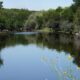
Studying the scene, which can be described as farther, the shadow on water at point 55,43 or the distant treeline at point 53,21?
the distant treeline at point 53,21

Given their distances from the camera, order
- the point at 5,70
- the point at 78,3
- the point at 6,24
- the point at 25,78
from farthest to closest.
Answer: the point at 6,24 → the point at 78,3 → the point at 5,70 → the point at 25,78

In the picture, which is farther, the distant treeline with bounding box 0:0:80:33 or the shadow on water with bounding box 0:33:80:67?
the distant treeline with bounding box 0:0:80:33

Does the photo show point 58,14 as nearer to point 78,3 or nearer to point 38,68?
point 78,3

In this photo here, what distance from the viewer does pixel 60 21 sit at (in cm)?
6838

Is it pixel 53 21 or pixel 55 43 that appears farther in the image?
pixel 53 21

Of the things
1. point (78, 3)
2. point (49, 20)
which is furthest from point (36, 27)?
point (78, 3)

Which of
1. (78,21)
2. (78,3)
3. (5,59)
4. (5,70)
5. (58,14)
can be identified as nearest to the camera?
(5,70)

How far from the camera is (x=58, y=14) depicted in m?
72.8

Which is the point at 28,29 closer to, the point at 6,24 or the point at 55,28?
the point at 6,24

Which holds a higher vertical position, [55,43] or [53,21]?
[53,21]

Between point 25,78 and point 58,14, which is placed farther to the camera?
point 58,14

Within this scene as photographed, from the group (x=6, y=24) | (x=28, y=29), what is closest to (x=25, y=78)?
(x=6, y=24)

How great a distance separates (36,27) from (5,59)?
6417 centimetres

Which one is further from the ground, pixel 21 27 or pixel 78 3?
pixel 78 3
